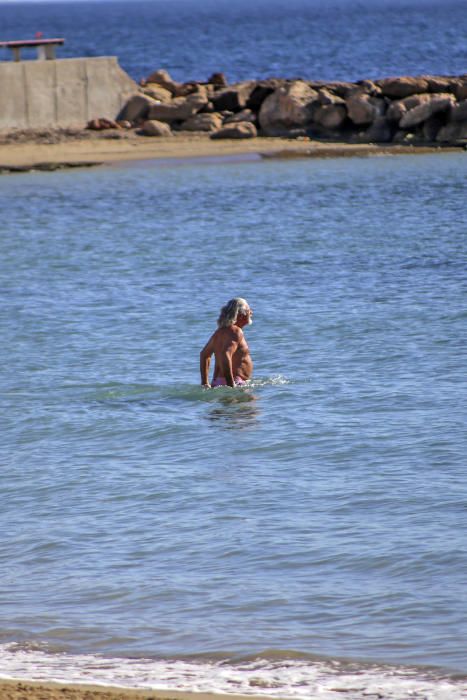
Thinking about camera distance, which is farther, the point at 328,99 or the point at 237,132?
the point at 328,99

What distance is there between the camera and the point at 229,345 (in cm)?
1322

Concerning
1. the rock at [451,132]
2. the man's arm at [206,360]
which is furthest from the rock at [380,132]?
the man's arm at [206,360]

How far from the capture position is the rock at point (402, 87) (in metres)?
38.4

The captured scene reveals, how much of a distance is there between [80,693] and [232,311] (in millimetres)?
7130

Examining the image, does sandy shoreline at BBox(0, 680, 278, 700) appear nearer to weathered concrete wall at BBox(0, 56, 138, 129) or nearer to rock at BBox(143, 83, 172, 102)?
weathered concrete wall at BBox(0, 56, 138, 129)

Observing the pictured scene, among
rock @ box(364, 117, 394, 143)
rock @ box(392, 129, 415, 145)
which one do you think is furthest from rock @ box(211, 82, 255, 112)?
rock @ box(392, 129, 415, 145)

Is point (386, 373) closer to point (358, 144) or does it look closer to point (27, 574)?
point (27, 574)

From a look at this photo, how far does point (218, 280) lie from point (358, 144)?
1709 cm

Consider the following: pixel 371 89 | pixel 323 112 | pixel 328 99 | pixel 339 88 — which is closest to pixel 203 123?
pixel 323 112

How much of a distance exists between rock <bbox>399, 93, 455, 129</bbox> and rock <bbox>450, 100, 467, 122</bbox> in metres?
0.22

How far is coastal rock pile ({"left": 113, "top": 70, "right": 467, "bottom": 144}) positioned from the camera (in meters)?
37.4

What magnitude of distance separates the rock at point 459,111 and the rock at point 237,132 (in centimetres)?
569

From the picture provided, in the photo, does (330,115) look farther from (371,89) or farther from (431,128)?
(431,128)

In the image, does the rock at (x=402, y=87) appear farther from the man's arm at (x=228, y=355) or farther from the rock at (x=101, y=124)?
the man's arm at (x=228, y=355)
